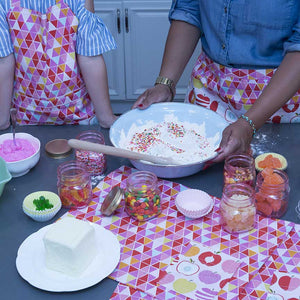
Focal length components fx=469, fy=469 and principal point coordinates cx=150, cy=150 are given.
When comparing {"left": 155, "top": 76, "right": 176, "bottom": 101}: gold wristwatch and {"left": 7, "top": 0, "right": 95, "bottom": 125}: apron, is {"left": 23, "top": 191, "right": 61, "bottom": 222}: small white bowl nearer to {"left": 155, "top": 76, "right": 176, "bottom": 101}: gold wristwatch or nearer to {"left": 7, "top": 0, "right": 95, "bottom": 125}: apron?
{"left": 7, "top": 0, "right": 95, "bottom": 125}: apron

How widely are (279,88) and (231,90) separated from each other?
11.2 inches

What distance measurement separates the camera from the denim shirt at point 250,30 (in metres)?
1.53

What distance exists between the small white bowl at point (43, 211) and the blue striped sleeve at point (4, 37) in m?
0.67

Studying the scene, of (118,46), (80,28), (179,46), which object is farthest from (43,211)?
(118,46)

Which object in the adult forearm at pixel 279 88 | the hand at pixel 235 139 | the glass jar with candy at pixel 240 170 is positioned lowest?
the glass jar with candy at pixel 240 170

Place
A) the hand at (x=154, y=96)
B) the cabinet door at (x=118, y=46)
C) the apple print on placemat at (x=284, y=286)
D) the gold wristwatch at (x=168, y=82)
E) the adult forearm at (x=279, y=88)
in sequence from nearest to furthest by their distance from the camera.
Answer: the apple print on placemat at (x=284, y=286)
the adult forearm at (x=279, y=88)
the hand at (x=154, y=96)
the gold wristwatch at (x=168, y=82)
the cabinet door at (x=118, y=46)

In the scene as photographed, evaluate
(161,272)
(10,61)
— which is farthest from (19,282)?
(10,61)

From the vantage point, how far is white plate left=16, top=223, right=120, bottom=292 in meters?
1.06

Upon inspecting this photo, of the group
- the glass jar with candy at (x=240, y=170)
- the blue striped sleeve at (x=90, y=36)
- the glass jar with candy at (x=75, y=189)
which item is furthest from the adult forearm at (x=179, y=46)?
the glass jar with candy at (x=75, y=189)

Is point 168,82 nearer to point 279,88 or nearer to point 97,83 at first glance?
point 97,83

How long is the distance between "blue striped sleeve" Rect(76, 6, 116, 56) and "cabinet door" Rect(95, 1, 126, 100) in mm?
1345

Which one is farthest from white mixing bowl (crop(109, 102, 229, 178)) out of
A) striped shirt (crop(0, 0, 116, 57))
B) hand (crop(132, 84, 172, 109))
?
striped shirt (crop(0, 0, 116, 57))

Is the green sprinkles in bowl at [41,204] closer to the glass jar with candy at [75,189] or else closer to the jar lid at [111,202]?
the glass jar with candy at [75,189]

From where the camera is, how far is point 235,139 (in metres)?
1.40
